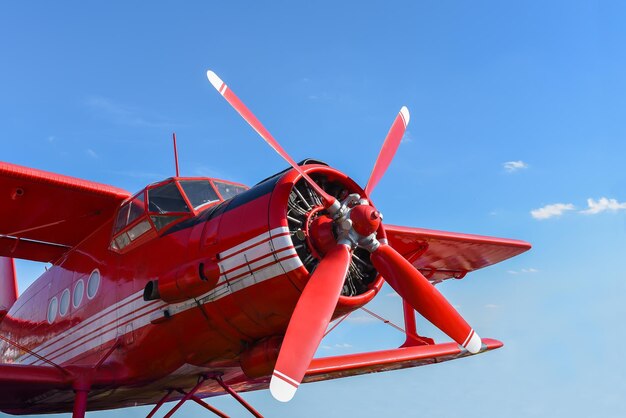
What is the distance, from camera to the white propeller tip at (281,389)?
21.6ft

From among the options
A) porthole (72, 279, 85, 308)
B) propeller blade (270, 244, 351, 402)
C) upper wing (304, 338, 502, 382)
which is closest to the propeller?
propeller blade (270, 244, 351, 402)

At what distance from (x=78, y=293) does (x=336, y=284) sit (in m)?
5.27

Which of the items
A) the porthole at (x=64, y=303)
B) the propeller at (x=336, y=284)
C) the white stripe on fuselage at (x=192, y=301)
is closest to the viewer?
the propeller at (x=336, y=284)

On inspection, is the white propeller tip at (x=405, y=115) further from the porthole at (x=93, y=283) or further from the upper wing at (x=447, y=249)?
the porthole at (x=93, y=283)

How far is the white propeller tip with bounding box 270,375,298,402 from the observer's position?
21.6 feet

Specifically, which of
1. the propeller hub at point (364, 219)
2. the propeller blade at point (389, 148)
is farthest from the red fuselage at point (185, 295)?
the propeller blade at point (389, 148)

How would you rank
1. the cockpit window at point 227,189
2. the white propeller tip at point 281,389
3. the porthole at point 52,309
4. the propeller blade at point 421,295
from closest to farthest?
the white propeller tip at point 281,389 < the propeller blade at point 421,295 < the cockpit window at point 227,189 < the porthole at point 52,309

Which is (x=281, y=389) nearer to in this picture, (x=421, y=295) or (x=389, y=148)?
(x=421, y=295)

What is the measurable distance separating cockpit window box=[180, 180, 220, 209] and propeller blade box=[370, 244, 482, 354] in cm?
261

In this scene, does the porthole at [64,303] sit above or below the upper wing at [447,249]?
below

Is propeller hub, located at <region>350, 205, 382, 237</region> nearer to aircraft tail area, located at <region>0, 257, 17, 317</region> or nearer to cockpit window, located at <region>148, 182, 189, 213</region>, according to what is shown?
cockpit window, located at <region>148, 182, 189, 213</region>

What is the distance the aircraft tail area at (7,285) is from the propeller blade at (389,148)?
33.1 feet

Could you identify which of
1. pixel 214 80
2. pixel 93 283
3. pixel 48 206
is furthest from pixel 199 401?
pixel 214 80

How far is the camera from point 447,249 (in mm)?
13469
